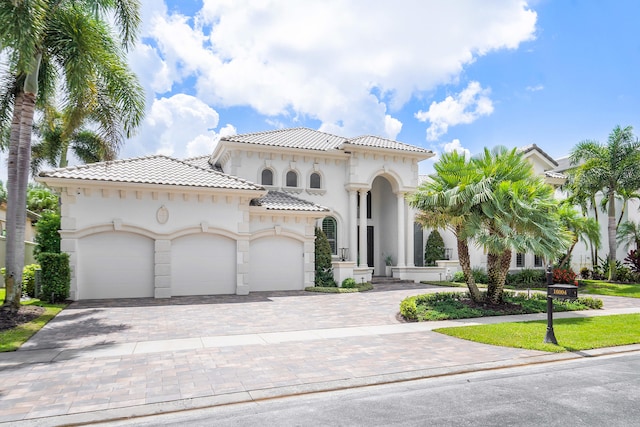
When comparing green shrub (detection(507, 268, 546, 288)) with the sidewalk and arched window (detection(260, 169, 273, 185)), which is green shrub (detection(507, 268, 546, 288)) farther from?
arched window (detection(260, 169, 273, 185))

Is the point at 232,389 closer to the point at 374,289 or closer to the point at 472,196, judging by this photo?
the point at 472,196

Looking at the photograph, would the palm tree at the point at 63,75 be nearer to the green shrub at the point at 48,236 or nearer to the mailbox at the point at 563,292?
the green shrub at the point at 48,236

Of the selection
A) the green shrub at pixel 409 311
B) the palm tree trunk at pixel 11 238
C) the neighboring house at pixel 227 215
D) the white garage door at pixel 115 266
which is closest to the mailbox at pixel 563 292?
the green shrub at pixel 409 311

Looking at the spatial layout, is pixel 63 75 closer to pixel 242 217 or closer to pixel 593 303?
pixel 242 217

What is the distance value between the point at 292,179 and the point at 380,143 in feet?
18.1

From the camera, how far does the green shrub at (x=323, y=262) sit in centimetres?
2066

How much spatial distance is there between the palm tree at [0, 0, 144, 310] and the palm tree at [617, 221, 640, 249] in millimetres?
30154

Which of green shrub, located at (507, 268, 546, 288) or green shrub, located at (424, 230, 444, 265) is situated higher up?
green shrub, located at (424, 230, 444, 265)

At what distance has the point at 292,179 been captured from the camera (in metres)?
22.8

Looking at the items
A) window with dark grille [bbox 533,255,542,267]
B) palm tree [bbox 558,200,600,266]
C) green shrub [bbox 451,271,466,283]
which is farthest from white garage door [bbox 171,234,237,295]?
window with dark grille [bbox 533,255,542,267]

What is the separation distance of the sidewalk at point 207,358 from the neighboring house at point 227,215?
3.33 metres

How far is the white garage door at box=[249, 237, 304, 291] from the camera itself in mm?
19078

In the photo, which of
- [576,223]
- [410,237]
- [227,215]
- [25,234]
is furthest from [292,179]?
[576,223]

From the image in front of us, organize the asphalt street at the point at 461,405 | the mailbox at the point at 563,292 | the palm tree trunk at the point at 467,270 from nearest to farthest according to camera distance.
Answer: the asphalt street at the point at 461,405 → the mailbox at the point at 563,292 → the palm tree trunk at the point at 467,270
